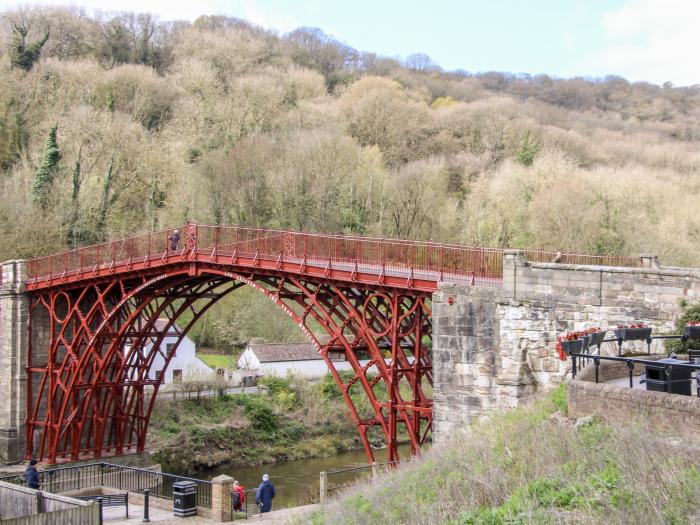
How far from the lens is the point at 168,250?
2938cm

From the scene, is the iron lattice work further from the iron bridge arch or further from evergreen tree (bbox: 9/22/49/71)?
evergreen tree (bbox: 9/22/49/71)

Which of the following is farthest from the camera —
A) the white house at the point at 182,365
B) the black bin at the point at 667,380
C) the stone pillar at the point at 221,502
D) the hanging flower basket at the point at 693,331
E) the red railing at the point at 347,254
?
the white house at the point at 182,365

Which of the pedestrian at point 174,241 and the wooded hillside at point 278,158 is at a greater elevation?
the wooded hillside at point 278,158

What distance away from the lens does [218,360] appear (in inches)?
2057

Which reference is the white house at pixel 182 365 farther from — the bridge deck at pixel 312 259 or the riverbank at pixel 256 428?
the bridge deck at pixel 312 259

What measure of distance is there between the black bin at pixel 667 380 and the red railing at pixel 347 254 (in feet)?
25.1

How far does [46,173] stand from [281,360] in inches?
763

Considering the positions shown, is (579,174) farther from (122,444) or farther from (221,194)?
(122,444)

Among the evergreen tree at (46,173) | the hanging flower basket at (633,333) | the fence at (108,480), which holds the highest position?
the evergreen tree at (46,173)

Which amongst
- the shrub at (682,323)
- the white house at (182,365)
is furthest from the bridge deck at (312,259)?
the white house at (182,365)

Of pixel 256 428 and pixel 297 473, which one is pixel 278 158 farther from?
pixel 297 473

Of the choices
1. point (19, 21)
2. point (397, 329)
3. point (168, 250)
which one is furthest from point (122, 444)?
point (19, 21)

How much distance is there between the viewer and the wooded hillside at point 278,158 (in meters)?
48.4

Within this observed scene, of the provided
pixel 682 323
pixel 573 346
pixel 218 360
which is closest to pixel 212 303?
pixel 682 323
